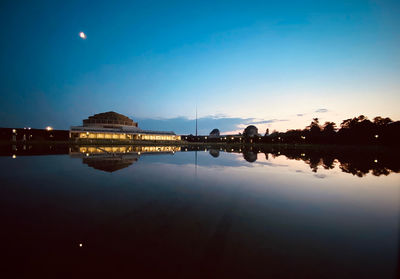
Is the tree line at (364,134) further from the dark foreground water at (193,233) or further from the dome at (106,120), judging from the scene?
the dome at (106,120)

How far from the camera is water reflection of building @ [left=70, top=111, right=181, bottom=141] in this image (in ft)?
196

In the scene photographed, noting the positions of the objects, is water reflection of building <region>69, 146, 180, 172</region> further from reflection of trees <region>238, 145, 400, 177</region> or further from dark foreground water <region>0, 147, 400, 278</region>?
reflection of trees <region>238, 145, 400, 177</region>

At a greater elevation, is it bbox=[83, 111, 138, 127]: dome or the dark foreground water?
bbox=[83, 111, 138, 127]: dome

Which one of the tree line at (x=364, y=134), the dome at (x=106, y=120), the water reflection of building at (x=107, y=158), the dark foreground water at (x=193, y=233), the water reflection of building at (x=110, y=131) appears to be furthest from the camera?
the dome at (x=106, y=120)

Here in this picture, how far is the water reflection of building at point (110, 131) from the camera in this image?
5959cm

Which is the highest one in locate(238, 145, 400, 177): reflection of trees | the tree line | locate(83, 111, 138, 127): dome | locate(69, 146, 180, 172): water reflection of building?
locate(83, 111, 138, 127): dome

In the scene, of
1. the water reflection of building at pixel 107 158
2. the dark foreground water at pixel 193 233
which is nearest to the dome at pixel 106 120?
the water reflection of building at pixel 107 158

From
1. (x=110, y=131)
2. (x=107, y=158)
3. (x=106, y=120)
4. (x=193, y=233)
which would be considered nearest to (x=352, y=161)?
(x=193, y=233)

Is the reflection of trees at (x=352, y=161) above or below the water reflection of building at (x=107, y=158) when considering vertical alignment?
below

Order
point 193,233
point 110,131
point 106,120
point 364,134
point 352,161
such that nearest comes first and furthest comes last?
point 193,233
point 352,161
point 364,134
point 110,131
point 106,120

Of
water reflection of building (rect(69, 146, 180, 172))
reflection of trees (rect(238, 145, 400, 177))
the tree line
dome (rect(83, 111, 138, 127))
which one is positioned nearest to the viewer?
water reflection of building (rect(69, 146, 180, 172))

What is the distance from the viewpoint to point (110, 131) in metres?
64.4

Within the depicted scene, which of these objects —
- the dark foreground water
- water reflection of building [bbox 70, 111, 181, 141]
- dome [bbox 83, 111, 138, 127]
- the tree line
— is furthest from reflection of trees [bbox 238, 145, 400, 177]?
dome [bbox 83, 111, 138, 127]

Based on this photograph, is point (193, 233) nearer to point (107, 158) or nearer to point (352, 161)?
point (107, 158)
